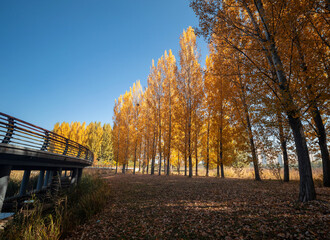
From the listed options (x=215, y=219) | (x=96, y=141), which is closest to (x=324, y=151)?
(x=215, y=219)

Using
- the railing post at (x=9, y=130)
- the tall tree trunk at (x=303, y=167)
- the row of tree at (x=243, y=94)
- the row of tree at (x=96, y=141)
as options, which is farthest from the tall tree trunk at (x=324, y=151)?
the row of tree at (x=96, y=141)

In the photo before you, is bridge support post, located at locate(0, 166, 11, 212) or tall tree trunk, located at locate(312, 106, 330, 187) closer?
bridge support post, located at locate(0, 166, 11, 212)

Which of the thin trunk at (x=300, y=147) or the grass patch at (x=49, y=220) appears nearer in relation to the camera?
the grass patch at (x=49, y=220)

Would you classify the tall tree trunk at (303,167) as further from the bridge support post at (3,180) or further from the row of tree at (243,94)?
the bridge support post at (3,180)

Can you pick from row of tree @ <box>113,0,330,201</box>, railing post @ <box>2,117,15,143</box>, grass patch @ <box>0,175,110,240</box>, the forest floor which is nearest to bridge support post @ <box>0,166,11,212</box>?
grass patch @ <box>0,175,110,240</box>

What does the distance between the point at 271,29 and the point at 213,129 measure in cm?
1034

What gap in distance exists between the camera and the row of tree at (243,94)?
19.4 feet

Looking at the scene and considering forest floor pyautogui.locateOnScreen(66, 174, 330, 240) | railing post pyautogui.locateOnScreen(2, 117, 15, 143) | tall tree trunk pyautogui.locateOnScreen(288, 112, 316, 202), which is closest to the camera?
forest floor pyautogui.locateOnScreen(66, 174, 330, 240)

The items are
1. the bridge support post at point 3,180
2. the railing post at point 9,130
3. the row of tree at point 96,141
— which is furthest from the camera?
the row of tree at point 96,141

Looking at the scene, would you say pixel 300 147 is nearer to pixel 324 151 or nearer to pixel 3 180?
pixel 324 151

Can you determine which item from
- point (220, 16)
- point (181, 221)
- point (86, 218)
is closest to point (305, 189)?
point (181, 221)

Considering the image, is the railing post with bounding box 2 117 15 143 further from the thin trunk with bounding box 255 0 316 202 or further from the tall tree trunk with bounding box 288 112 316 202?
the tall tree trunk with bounding box 288 112 316 202

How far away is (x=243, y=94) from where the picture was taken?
11.9 metres

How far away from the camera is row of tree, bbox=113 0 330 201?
232 inches
